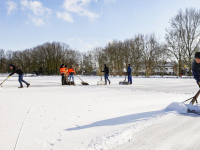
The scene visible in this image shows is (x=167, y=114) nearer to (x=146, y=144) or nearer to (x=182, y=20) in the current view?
(x=146, y=144)

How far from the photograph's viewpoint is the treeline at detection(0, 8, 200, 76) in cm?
3238

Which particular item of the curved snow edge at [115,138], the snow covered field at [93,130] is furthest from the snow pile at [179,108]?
the curved snow edge at [115,138]

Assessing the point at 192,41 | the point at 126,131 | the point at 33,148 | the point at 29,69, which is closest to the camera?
the point at 33,148

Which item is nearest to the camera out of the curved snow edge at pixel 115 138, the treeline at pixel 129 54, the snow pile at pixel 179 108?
the curved snow edge at pixel 115 138

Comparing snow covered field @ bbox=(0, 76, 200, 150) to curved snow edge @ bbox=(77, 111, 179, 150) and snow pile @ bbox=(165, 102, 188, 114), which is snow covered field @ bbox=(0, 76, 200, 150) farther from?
snow pile @ bbox=(165, 102, 188, 114)

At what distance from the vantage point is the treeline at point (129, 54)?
1275 inches

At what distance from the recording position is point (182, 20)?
1305 inches

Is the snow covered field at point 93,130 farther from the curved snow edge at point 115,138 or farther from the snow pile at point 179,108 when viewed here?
the snow pile at point 179,108

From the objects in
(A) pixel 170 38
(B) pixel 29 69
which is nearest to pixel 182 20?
(A) pixel 170 38

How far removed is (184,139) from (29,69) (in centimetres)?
7598

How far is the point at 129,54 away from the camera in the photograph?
43.7 m

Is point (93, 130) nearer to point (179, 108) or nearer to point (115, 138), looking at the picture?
point (115, 138)

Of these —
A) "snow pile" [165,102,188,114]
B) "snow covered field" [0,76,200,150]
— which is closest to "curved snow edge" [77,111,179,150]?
"snow covered field" [0,76,200,150]

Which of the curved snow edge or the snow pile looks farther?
the snow pile
